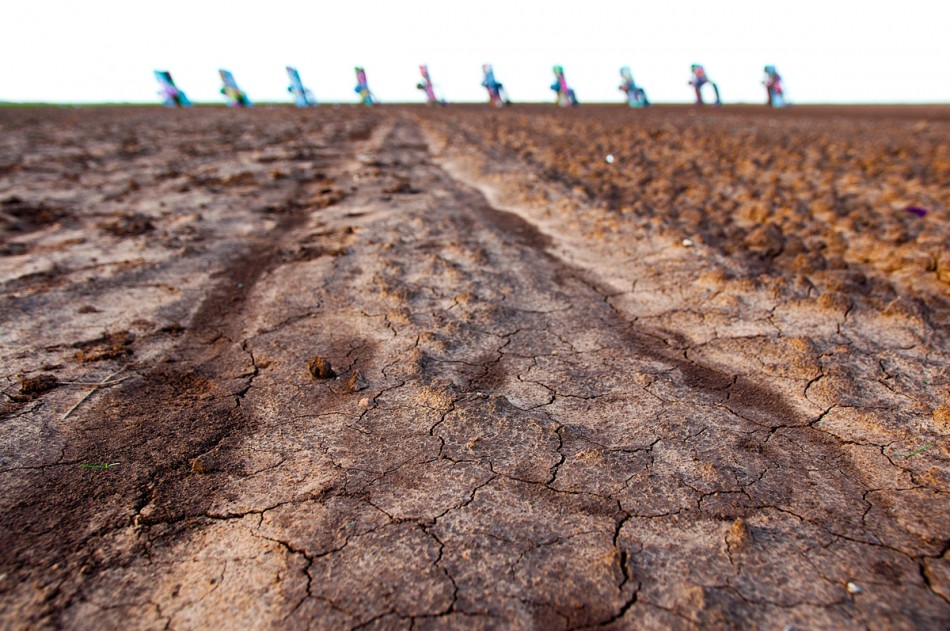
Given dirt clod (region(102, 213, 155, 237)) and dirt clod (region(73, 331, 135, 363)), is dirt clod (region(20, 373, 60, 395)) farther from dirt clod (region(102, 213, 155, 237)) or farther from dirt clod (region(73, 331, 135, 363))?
dirt clod (region(102, 213, 155, 237))

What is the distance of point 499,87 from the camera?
31.6 metres

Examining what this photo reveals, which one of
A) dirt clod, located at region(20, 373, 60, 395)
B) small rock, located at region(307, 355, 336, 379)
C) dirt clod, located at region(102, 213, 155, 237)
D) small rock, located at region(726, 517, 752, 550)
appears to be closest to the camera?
small rock, located at region(726, 517, 752, 550)

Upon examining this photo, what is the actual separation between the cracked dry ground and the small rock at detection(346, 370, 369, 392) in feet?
0.08

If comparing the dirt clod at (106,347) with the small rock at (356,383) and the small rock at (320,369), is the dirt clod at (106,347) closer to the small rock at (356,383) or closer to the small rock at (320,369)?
the small rock at (320,369)

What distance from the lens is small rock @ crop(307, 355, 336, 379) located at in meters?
3.04

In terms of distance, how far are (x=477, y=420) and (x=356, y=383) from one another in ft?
2.52

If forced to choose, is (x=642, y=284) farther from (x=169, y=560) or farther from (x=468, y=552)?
(x=169, y=560)

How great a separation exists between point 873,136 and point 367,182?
42.1ft

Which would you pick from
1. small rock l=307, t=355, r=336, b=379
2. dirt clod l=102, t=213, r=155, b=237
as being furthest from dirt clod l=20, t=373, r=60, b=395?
dirt clod l=102, t=213, r=155, b=237

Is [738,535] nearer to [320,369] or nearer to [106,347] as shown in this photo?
[320,369]

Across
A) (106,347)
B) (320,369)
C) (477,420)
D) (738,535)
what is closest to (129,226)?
(106,347)

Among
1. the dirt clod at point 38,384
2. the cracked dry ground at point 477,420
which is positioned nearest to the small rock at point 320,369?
the cracked dry ground at point 477,420

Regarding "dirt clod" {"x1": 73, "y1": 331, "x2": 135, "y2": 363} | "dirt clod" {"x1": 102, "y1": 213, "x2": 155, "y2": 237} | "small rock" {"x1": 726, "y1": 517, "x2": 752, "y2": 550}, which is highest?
"small rock" {"x1": 726, "y1": 517, "x2": 752, "y2": 550}

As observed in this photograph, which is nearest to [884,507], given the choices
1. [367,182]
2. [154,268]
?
[154,268]
